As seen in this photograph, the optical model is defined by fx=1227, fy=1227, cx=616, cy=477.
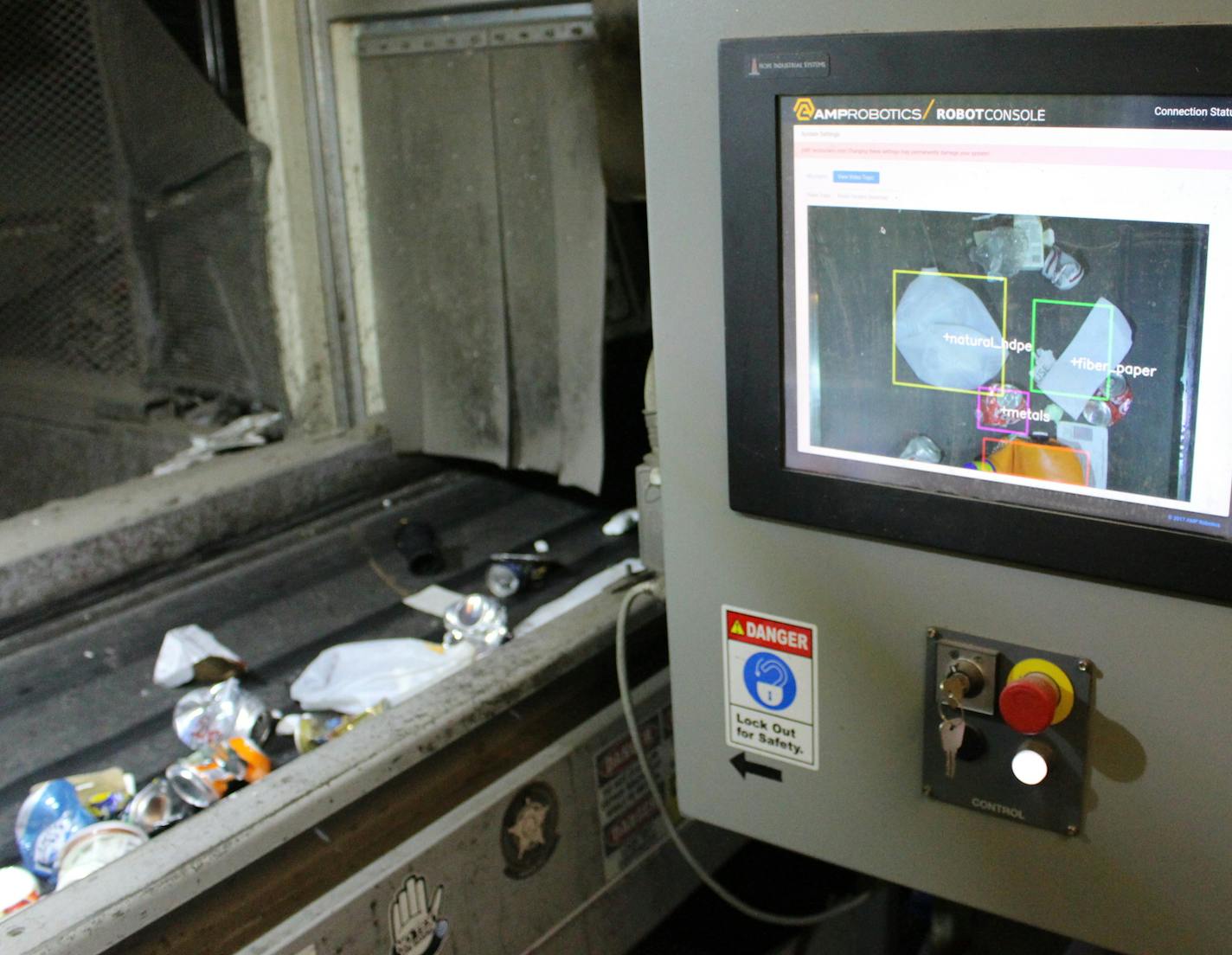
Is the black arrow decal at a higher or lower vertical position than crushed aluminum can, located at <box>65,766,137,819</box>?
higher

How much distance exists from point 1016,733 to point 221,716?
0.85 meters

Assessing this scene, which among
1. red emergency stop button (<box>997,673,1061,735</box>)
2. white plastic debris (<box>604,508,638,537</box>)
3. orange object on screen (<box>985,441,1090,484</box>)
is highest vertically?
orange object on screen (<box>985,441,1090,484</box>)

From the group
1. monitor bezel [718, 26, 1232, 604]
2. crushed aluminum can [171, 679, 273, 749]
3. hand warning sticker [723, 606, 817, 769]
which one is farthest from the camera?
crushed aluminum can [171, 679, 273, 749]

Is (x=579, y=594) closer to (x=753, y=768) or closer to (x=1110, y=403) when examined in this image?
(x=753, y=768)

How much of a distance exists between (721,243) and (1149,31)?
0.35m

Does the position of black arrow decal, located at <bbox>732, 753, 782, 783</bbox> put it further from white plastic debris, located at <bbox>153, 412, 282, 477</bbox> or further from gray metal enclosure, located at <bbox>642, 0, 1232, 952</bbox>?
white plastic debris, located at <bbox>153, 412, 282, 477</bbox>

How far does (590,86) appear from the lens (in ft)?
5.15

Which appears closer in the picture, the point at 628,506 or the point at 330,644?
the point at 330,644

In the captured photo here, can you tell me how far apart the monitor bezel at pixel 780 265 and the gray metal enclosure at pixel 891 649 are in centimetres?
2

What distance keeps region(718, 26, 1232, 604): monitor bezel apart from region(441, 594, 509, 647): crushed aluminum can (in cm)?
57

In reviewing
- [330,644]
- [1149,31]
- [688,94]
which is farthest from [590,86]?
[1149,31]

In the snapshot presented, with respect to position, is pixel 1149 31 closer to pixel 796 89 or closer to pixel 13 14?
pixel 796 89

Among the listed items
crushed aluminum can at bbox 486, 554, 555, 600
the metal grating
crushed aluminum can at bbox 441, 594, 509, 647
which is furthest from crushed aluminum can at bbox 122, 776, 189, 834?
the metal grating
